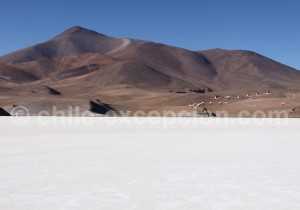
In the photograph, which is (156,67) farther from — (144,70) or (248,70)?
(248,70)

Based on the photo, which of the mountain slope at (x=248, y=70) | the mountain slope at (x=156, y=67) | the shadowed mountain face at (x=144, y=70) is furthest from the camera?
the mountain slope at (x=248, y=70)

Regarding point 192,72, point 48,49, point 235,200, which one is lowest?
point 235,200

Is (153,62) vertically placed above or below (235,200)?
above

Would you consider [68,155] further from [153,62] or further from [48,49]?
[48,49]

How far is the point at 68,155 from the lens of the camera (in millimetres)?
8383

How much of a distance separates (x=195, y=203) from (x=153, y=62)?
468 ft

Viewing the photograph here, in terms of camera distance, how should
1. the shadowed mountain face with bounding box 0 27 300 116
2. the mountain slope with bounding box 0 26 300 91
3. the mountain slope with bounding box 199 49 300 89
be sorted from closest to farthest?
the shadowed mountain face with bounding box 0 27 300 116 → the mountain slope with bounding box 0 26 300 91 → the mountain slope with bounding box 199 49 300 89

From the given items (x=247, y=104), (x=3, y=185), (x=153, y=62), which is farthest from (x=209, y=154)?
(x=153, y=62)

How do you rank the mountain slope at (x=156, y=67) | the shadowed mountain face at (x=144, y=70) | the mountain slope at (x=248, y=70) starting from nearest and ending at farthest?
1. the shadowed mountain face at (x=144, y=70)
2. the mountain slope at (x=156, y=67)
3. the mountain slope at (x=248, y=70)

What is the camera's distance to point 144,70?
411 feet

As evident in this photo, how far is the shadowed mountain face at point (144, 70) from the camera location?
113375mm

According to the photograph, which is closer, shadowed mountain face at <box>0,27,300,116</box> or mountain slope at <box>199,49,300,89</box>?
shadowed mountain face at <box>0,27,300,116</box>

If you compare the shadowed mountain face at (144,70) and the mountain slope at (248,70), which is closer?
the shadowed mountain face at (144,70)

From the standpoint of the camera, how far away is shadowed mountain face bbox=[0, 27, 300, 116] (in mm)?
113375
